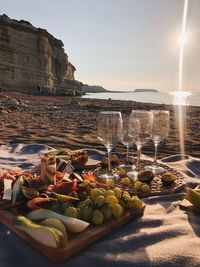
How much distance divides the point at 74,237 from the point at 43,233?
17cm

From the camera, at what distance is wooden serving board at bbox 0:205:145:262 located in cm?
135

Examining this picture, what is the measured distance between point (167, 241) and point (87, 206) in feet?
1.54

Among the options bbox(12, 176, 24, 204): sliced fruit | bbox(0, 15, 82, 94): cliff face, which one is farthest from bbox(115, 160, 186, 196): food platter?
bbox(0, 15, 82, 94): cliff face

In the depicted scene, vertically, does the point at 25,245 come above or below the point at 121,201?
below

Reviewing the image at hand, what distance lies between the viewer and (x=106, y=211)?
5.31ft

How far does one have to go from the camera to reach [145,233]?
1651mm

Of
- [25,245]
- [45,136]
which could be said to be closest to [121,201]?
[25,245]

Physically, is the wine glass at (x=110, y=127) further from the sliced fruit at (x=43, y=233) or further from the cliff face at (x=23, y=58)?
the cliff face at (x=23, y=58)

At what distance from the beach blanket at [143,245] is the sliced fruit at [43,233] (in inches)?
3.8

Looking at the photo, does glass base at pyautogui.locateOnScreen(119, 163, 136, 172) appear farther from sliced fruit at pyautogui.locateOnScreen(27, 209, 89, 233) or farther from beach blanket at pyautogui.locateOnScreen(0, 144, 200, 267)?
sliced fruit at pyautogui.locateOnScreen(27, 209, 89, 233)

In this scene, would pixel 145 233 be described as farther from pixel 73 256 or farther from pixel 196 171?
pixel 196 171

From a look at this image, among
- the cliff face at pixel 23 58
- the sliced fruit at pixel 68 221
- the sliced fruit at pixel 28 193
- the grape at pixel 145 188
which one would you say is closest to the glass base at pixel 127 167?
the grape at pixel 145 188

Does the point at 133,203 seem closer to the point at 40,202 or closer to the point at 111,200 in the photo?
the point at 111,200

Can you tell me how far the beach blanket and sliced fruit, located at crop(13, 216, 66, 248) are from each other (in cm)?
10
